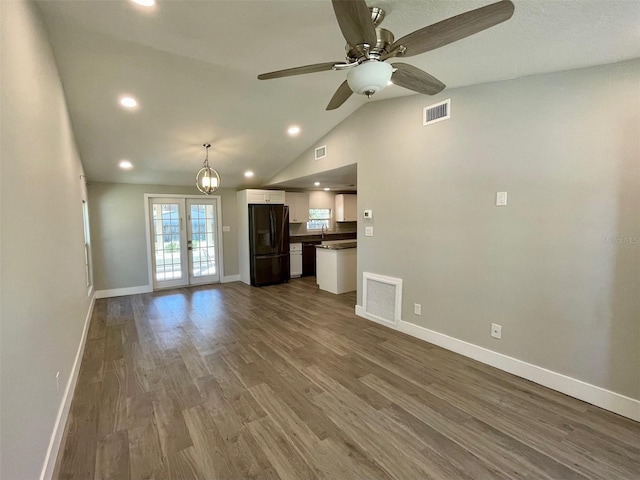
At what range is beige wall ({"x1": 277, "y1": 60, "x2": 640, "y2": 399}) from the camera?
2135 millimetres

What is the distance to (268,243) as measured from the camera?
256 inches

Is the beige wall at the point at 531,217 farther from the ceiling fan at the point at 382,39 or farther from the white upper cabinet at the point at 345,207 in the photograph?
the white upper cabinet at the point at 345,207

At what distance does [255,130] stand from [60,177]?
250 centimetres

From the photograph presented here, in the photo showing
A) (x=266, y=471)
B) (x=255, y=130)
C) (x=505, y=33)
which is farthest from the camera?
(x=255, y=130)

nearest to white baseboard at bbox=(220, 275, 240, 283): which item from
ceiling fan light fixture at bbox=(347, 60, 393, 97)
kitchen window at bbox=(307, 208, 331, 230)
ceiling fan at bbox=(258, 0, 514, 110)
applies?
kitchen window at bbox=(307, 208, 331, 230)

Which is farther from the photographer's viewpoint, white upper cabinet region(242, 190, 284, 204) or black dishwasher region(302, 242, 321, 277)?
black dishwasher region(302, 242, 321, 277)

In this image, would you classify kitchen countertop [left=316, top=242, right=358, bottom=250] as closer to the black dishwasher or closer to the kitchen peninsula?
the kitchen peninsula

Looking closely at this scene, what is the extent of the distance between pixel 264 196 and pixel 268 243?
3.46 feet

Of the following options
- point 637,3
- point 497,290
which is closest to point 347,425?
point 497,290

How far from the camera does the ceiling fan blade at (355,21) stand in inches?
50.0

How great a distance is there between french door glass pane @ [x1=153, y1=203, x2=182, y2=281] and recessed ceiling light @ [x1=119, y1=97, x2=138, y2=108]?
3.16m

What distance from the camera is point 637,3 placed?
154 cm

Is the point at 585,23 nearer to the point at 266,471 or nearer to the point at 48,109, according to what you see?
the point at 266,471

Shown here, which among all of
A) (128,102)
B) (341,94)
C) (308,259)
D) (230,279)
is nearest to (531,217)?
(341,94)
